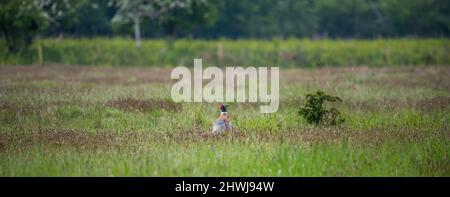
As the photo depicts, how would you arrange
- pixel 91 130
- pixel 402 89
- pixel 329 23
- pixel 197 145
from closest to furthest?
1. pixel 197 145
2. pixel 91 130
3. pixel 402 89
4. pixel 329 23

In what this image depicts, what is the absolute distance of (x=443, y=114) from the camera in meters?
15.4

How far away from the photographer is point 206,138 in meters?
11.9

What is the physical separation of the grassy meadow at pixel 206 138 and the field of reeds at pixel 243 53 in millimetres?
23320

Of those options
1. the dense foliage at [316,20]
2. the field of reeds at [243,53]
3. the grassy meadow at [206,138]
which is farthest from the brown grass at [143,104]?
the dense foliage at [316,20]

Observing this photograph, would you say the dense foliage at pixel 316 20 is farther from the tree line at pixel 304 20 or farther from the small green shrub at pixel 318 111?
the small green shrub at pixel 318 111

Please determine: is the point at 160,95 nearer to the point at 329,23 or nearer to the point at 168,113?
the point at 168,113

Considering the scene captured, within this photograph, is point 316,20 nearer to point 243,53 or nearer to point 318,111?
point 243,53

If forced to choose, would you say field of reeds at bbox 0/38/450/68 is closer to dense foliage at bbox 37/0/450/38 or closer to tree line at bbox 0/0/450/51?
tree line at bbox 0/0/450/51

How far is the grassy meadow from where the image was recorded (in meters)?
9.73

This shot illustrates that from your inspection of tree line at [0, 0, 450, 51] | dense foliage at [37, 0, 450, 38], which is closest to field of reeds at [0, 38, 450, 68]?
tree line at [0, 0, 450, 51]

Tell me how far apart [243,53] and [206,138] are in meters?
32.5

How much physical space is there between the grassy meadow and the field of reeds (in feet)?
76.5

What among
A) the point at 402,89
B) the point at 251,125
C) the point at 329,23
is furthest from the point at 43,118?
the point at 329,23

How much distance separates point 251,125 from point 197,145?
258 centimetres
